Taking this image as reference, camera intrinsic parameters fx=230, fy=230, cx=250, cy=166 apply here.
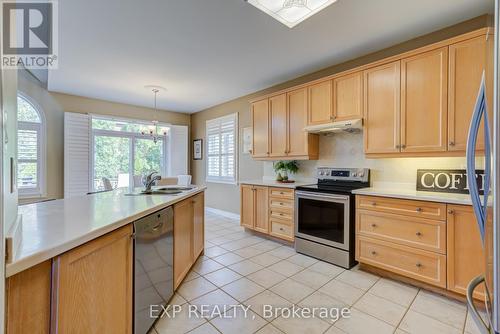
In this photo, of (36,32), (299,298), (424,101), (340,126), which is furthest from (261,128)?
(36,32)

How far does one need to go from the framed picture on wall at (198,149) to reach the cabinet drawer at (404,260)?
446 centimetres

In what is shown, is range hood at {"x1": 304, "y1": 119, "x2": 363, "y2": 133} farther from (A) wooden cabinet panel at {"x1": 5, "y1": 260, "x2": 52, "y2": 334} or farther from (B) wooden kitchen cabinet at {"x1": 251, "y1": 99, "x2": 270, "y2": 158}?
(A) wooden cabinet panel at {"x1": 5, "y1": 260, "x2": 52, "y2": 334}

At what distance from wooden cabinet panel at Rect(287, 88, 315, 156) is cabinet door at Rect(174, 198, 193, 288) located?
5.77ft

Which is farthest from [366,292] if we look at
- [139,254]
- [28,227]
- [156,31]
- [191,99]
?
[191,99]

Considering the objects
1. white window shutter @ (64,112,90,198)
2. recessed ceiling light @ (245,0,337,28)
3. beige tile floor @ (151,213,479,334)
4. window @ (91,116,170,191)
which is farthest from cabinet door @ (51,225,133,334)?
white window shutter @ (64,112,90,198)

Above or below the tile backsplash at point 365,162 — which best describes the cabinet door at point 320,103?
above

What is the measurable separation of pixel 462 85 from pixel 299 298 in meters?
2.37

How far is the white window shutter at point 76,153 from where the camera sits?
439 centimetres

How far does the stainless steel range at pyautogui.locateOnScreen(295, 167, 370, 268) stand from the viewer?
8.48ft

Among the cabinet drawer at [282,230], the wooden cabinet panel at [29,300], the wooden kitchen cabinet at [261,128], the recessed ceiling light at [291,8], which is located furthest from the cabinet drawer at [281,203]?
the wooden cabinet panel at [29,300]

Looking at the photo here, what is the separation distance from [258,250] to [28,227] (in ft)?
8.37

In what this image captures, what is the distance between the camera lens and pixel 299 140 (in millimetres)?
3377

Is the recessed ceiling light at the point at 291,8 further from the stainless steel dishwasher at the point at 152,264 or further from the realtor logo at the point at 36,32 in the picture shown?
the stainless steel dishwasher at the point at 152,264

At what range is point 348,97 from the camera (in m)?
2.82
